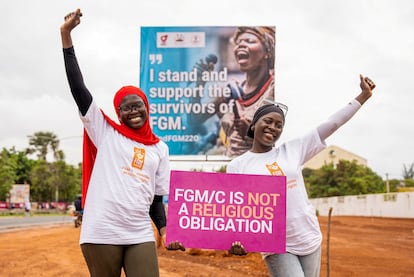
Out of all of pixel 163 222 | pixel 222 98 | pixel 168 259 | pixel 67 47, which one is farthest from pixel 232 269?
pixel 67 47

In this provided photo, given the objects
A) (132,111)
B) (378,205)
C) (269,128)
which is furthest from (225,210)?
(378,205)

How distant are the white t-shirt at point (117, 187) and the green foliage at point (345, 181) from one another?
50.3 m

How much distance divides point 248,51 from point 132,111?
8444mm

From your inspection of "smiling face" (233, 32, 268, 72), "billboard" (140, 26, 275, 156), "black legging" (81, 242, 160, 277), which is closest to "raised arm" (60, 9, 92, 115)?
"black legging" (81, 242, 160, 277)

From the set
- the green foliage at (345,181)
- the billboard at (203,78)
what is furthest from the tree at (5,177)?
the billboard at (203,78)

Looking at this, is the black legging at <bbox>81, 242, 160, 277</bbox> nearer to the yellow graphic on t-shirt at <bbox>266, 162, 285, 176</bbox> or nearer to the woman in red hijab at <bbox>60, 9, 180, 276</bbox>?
the woman in red hijab at <bbox>60, 9, 180, 276</bbox>

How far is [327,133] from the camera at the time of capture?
10.3 ft

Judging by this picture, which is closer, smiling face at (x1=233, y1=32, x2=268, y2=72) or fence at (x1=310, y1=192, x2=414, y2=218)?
smiling face at (x1=233, y1=32, x2=268, y2=72)

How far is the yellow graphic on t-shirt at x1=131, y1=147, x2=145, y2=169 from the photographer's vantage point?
9.45 ft

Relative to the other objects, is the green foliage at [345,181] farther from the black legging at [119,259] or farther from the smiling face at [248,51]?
the black legging at [119,259]

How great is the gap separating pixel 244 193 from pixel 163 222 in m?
0.52

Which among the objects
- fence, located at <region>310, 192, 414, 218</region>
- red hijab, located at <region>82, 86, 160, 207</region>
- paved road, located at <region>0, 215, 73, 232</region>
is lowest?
paved road, located at <region>0, 215, 73, 232</region>

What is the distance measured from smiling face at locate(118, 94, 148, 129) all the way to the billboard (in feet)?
26.2

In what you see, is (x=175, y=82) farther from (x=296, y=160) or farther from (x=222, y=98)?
(x=296, y=160)
